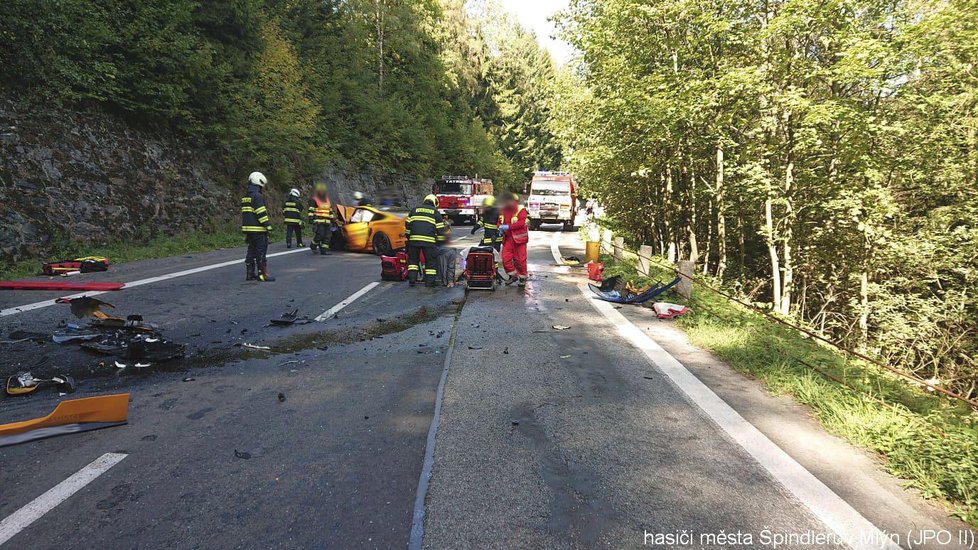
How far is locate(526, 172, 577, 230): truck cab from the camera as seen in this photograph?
25016 millimetres

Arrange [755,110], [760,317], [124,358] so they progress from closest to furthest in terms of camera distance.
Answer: [124,358] < [760,317] < [755,110]

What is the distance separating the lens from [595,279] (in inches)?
406

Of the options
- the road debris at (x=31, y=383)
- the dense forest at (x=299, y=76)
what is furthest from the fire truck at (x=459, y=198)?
the road debris at (x=31, y=383)

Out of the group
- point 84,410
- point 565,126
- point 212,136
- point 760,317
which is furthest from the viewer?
point 212,136

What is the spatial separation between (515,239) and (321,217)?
650 cm

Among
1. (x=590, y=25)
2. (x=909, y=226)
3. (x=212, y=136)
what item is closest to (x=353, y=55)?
(x=212, y=136)

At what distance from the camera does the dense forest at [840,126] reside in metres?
8.27

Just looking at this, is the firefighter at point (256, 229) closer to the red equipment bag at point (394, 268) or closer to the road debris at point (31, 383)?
the red equipment bag at point (394, 268)

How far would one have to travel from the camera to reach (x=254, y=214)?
29.8 ft

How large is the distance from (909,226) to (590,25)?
27.2ft

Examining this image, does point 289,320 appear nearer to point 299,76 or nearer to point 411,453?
point 411,453

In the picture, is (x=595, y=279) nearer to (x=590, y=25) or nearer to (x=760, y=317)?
(x=760, y=317)

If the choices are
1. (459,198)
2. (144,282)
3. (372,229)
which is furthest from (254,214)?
(459,198)

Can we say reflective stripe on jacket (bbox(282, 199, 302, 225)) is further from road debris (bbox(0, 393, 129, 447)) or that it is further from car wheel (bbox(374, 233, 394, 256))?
road debris (bbox(0, 393, 129, 447))
